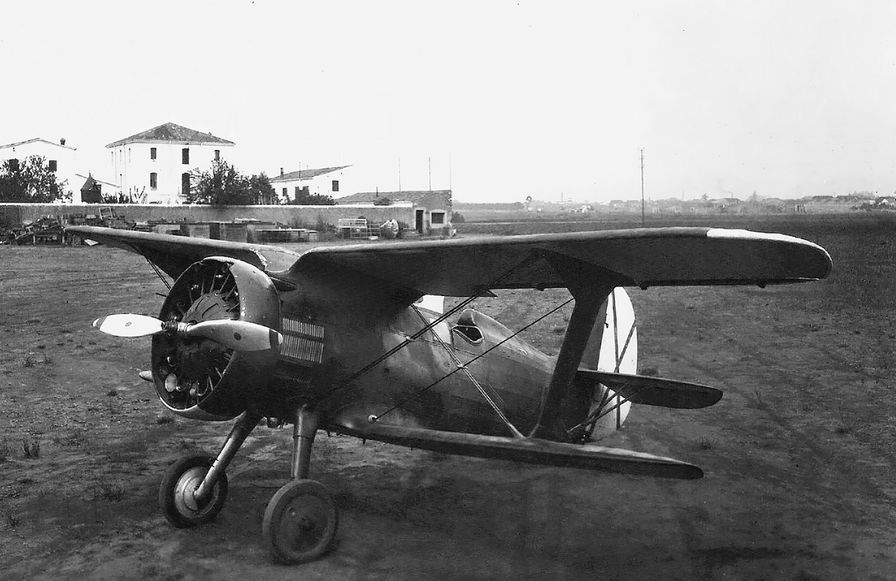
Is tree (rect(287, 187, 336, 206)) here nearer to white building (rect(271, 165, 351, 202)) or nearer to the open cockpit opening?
white building (rect(271, 165, 351, 202))

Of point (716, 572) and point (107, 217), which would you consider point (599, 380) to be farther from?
point (107, 217)

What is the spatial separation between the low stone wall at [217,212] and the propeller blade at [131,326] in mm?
44401

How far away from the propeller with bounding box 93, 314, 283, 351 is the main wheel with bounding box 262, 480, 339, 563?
43.6 inches

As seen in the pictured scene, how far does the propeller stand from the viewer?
17.7 feet

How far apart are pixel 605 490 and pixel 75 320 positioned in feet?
43.5

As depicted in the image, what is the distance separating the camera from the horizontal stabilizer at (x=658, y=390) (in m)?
7.27

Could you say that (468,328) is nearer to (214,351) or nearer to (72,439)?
(214,351)

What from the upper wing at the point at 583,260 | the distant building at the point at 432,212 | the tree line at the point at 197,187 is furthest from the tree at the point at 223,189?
the upper wing at the point at 583,260

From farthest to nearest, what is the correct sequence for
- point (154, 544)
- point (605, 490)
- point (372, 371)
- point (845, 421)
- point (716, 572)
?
1. point (845, 421)
2. point (605, 490)
3. point (372, 371)
4. point (154, 544)
5. point (716, 572)

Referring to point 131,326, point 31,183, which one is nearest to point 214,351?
point 131,326

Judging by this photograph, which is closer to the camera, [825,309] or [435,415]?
[435,415]

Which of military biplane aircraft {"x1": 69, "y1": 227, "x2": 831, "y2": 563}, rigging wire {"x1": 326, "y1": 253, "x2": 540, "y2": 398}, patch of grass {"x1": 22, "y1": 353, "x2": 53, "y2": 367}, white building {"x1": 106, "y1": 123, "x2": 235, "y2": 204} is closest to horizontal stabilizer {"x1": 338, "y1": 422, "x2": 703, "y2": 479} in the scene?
military biplane aircraft {"x1": 69, "y1": 227, "x2": 831, "y2": 563}

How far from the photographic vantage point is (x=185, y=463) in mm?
6555

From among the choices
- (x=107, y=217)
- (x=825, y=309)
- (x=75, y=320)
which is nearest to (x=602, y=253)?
(x=75, y=320)
